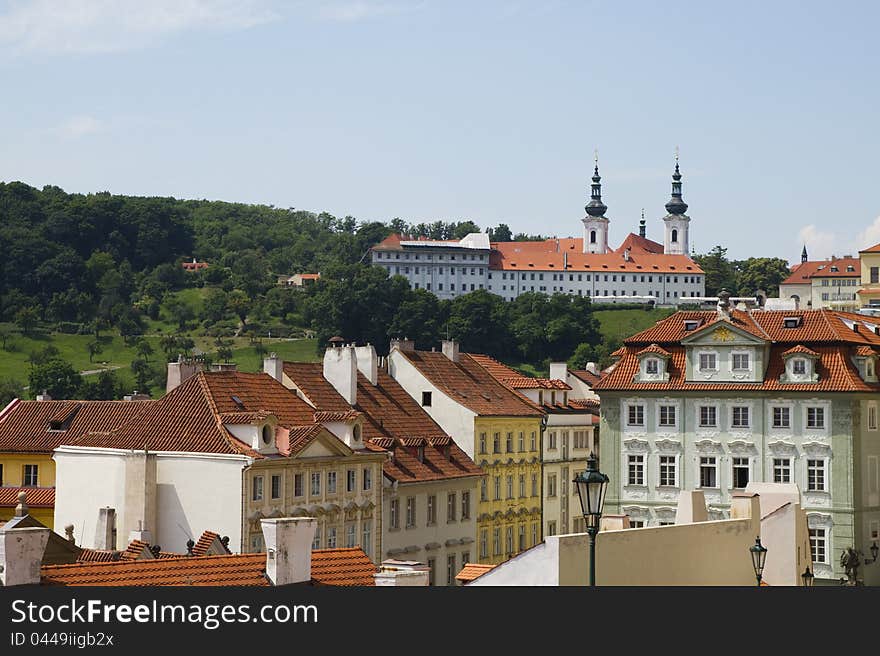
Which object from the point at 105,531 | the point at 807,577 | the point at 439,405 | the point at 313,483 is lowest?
the point at 807,577

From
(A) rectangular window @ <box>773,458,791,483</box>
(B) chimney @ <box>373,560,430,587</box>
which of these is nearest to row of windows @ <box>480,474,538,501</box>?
(A) rectangular window @ <box>773,458,791,483</box>

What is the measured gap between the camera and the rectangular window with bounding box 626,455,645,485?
200 ft

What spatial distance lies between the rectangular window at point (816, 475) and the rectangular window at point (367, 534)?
15.2 meters

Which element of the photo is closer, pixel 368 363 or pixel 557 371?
pixel 368 363

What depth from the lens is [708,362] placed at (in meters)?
61.0

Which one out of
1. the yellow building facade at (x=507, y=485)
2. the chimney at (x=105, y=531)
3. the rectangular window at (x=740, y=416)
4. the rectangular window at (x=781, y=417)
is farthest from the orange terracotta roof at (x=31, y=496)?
the rectangular window at (x=781, y=417)

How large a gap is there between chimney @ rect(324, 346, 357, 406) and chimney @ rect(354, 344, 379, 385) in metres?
3.41

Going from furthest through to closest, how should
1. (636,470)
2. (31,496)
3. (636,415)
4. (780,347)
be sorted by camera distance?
1. (636,415)
2. (636,470)
3. (780,347)
4. (31,496)

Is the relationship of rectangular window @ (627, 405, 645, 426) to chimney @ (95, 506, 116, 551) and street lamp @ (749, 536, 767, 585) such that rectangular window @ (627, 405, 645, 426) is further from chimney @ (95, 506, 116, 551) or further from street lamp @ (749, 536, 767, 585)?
street lamp @ (749, 536, 767, 585)

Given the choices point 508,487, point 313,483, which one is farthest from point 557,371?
point 313,483

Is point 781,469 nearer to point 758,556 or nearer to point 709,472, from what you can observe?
point 709,472

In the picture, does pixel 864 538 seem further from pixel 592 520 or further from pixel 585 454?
pixel 592 520

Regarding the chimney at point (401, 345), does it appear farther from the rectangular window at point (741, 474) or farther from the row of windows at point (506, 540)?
the rectangular window at point (741, 474)

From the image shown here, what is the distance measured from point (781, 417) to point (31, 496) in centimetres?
2581
